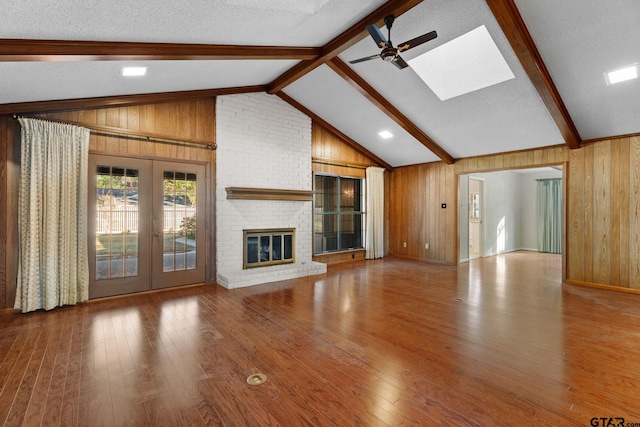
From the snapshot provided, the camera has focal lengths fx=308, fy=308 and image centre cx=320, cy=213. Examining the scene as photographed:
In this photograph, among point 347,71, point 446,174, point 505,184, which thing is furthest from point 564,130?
point 505,184

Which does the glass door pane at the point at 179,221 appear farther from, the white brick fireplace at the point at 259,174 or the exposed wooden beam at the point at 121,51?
the exposed wooden beam at the point at 121,51

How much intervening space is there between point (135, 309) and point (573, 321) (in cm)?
513

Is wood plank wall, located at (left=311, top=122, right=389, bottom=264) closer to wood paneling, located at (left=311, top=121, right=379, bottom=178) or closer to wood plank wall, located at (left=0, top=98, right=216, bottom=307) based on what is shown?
wood paneling, located at (left=311, top=121, right=379, bottom=178)

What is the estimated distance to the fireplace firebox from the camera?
18.3ft

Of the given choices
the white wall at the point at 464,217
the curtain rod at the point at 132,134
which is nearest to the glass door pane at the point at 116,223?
the curtain rod at the point at 132,134

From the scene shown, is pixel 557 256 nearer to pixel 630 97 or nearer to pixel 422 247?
pixel 422 247

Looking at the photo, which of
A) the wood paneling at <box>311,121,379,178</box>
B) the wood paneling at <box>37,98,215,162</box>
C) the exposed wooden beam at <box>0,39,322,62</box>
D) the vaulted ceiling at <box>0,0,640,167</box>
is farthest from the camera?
the wood paneling at <box>311,121,379,178</box>

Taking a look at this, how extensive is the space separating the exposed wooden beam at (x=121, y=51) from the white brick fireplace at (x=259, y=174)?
5.89 feet

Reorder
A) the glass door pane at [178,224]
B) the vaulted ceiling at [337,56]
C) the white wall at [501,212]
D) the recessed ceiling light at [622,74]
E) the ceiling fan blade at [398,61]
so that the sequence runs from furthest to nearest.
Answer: the white wall at [501,212], the glass door pane at [178,224], the recessed ceiling light at [622,74], the ceiling fan blade at [398,61], the vaulted ceiling at [337,56]

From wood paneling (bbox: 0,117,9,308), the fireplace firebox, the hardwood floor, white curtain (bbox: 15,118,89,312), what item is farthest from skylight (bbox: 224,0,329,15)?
the fireplace firebox

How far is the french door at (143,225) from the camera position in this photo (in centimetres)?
419

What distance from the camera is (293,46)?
4008mm

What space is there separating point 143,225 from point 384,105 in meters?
4.30

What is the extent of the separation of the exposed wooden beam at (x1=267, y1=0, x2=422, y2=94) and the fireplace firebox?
2645 mm
